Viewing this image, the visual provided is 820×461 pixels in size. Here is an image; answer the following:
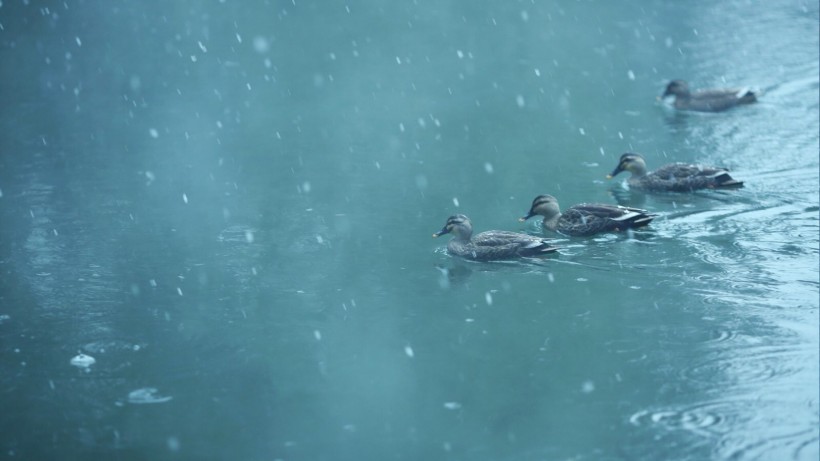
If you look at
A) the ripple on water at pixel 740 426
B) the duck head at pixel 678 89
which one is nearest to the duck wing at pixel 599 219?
the ripple on water at pixel 740 426

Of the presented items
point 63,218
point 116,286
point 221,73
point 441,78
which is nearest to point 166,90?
point 221,73

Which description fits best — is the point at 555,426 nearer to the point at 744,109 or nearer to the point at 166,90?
the point at 744,109

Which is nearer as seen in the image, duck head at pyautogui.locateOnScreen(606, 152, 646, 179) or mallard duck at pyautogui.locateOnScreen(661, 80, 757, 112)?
duck head at pyautogui.locateOnScreen(606, 152, 646, 179)

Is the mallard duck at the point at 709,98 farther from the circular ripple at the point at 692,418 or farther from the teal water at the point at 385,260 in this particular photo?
the circular ripple at the point at 692,418

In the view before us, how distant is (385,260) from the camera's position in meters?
9.88

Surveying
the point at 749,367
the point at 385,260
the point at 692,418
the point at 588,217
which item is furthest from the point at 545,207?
the point at 692,418

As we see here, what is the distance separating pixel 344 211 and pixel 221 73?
7694 millimetres

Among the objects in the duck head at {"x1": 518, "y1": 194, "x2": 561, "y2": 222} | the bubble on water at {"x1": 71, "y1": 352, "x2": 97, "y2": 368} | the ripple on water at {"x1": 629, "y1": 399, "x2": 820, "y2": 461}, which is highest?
the duck head at {"x1": 518, "y1": 194, "x2": 561, "y2": 222}

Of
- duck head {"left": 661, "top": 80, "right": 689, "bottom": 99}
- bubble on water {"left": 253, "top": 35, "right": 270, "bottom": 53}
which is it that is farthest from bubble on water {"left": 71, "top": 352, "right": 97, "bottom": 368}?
bubble on water {"left": 253, "top": 35, "right": 270, "bottom": 53}

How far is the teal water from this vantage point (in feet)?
22.6

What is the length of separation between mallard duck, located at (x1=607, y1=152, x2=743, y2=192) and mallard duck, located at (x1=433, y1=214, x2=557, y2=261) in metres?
2.57

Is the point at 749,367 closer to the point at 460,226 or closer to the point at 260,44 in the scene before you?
the point at 460,226

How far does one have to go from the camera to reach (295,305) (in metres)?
8.77

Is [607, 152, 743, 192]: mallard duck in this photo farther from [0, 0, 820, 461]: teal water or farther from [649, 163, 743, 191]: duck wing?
[0, 0, 820, 461]: teal water
